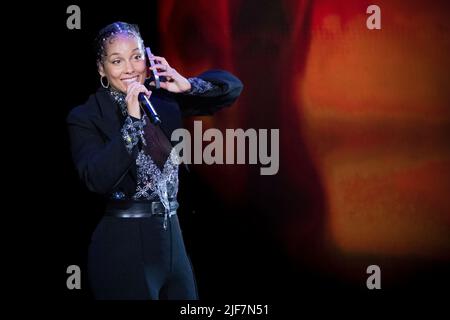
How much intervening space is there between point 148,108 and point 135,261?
1.58 ft

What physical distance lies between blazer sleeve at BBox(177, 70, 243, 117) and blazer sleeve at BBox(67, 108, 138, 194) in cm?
41

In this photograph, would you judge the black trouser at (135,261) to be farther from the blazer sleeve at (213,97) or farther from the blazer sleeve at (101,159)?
the blazer sleeve at (213,97)

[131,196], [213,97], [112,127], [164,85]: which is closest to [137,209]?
[131,196]

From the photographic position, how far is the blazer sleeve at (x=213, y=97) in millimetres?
2178

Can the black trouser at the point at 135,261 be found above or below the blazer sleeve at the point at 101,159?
below

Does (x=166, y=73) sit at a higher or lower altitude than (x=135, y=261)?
higher

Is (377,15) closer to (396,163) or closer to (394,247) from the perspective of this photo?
(396,163)

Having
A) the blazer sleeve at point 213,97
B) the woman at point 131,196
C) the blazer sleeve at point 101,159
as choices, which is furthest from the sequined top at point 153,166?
the blazer sleeve at point 213,97

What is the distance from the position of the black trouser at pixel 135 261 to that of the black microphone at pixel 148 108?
0.34 m

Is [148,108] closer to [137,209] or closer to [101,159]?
[101,159]

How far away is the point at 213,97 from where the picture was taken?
2.19m

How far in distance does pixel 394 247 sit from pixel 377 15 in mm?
1045

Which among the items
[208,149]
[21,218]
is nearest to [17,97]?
[21,218]

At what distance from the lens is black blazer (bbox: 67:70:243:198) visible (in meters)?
1.75
